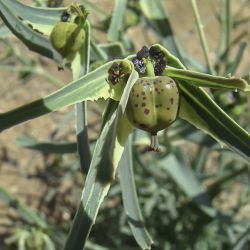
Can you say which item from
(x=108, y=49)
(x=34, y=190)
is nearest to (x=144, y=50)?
(x=108, y=49)

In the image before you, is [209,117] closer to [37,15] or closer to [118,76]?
[118,76]

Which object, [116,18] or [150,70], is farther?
[116,18]

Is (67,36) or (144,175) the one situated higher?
(67,36)

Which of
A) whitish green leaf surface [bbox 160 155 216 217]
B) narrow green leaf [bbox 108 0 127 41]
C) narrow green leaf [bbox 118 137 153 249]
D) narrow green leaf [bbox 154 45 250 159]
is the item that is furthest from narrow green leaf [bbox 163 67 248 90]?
whitish green leaf surface [bbox 160 155 216 217]

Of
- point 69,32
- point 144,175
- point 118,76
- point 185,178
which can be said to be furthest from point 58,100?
point 144,175

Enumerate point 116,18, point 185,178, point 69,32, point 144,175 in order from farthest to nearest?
1. point 144,175
2. point 185,178
3. point 116,18
4. point 69,32

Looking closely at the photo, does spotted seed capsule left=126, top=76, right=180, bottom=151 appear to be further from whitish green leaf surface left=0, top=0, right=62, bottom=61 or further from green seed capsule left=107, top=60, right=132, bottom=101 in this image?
whitish green leaf surface left=0, top=0, right=62, bottom=61

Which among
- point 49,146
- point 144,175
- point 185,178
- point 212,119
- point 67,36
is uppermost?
point 67,36
